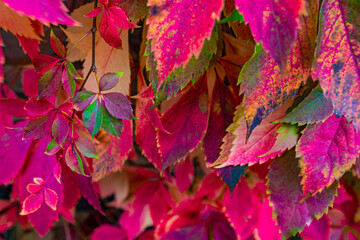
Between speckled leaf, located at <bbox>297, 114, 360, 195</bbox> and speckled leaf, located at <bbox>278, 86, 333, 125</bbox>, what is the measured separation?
13 millimetres

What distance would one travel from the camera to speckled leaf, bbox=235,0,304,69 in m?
0.23

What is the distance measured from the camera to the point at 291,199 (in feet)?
1.22

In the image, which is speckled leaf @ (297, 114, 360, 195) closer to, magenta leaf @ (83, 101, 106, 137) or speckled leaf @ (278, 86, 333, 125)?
speckled leaf @ (278, 86, 333, 125)

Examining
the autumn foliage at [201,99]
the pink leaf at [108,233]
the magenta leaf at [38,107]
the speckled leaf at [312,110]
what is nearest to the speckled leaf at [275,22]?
the autumn foliage at [201,99]

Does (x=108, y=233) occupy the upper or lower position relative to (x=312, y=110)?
lower

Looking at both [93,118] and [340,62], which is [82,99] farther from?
[340,62]

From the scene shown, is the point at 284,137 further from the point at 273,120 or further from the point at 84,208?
the point at 84,208

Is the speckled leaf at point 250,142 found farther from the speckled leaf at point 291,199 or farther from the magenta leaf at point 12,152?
the magenta leaf at point 12,152


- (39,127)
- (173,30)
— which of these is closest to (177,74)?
(173,30)

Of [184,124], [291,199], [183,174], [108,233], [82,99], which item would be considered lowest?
[108,233]

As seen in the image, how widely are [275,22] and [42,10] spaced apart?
0.58ft

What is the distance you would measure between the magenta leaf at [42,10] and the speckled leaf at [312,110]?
229 mm

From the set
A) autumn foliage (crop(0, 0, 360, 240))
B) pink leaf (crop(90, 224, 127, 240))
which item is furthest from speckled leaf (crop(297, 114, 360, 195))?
pink leaf (crop(90, 224, 127, 240))

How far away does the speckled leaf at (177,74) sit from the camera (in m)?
0.29
